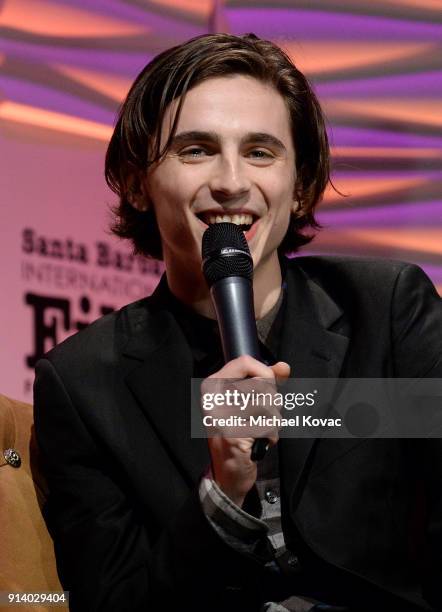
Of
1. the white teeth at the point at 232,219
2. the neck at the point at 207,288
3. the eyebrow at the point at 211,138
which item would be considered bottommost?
the neck at the point at 207,288

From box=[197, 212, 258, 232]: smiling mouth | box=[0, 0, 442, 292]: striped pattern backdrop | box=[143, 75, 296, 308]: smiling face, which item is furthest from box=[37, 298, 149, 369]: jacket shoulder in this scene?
box=[0, 0, 442, 292]: striped pattern backdrop

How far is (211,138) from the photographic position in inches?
59.7

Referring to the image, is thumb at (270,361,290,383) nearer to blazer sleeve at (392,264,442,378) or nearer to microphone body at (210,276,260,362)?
microphone body at (210,276,260,362)

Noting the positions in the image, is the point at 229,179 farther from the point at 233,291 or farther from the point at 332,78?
the point at 332,78

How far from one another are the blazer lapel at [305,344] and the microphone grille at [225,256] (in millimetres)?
336

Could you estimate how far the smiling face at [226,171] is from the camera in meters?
1.49

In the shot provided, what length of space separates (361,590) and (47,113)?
5.42ft

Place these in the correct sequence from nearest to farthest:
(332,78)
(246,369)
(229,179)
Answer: (246,369), (229,179), (332,78)

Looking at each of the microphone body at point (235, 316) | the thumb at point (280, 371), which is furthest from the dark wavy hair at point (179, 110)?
the thumb at point (280, 371)

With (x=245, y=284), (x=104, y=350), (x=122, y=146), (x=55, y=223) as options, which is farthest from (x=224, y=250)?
(x=55, y=223)

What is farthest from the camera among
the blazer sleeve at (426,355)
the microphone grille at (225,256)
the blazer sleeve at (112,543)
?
the blazer sleeve at (426,355)

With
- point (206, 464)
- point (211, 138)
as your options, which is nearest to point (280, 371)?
point (206, 464)

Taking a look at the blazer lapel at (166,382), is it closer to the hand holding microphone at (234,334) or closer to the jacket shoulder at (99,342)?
the jacket shoulder at (99,342)

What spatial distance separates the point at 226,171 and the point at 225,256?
1.04ft
